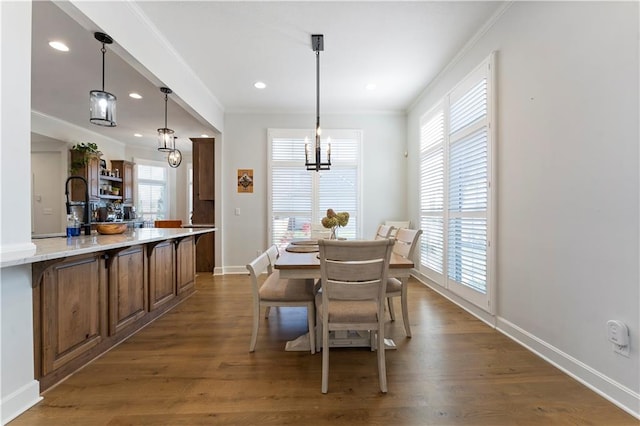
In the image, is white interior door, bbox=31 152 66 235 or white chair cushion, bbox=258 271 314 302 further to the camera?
white interior door, bbox=31 152 66 235

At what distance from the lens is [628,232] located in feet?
4.95

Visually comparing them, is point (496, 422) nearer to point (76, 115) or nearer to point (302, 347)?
point (302, 347)

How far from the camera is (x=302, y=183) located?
486 cm

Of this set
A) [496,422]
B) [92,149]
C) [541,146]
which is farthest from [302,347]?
[92,149]

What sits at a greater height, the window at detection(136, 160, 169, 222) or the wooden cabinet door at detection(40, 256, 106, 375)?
the window at detection(136, 160, 169, 222)

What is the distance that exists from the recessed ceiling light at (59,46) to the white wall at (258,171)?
2.18 metres

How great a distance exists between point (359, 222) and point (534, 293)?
2.94 m

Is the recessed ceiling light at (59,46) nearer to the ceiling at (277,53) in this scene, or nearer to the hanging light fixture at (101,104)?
the ceiling at (277,53)

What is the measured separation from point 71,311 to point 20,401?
1.67 feet

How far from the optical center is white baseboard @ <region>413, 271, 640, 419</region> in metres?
1.51

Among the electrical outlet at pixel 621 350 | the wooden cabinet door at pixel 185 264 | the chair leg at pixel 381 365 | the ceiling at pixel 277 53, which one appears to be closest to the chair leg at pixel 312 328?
the chair leg at pixel 381 365

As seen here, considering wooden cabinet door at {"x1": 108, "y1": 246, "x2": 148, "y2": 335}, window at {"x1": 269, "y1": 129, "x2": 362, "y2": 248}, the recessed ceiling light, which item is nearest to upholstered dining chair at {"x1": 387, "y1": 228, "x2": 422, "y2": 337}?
wooden cabinet door at {"x1": 108, "y1": 246, "x2": 148, "y2": 335}

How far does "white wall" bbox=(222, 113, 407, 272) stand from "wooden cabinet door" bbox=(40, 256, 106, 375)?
2.72 meters

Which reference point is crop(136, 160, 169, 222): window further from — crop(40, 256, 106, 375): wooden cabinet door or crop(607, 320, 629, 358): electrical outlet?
crop(607, 320, 629, 358): electrical outlet
